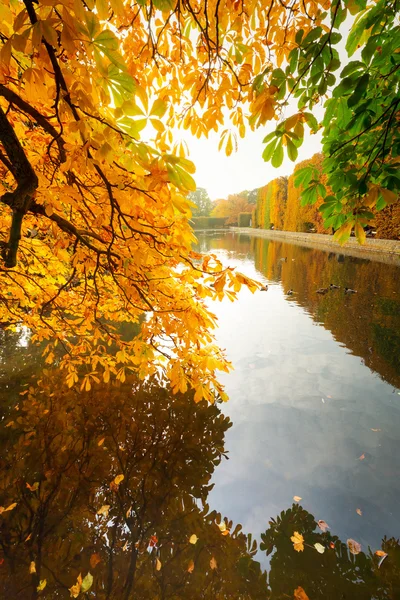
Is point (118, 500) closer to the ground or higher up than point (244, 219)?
closer to the ground

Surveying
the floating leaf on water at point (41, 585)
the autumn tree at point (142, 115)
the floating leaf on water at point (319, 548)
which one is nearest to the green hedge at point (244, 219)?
the autumn tree at point (142, 115)

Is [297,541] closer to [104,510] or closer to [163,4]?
[104,510]

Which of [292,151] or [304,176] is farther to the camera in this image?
[304,176]

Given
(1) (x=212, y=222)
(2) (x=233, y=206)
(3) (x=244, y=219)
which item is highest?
(2) (x=233, y=206)

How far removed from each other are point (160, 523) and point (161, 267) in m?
3.15

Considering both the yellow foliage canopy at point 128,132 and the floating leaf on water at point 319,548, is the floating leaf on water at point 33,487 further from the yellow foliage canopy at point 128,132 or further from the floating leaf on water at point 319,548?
the floating leaf on water at point 319,548

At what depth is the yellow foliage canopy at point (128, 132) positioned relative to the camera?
112 centimetres

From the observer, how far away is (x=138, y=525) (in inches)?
123

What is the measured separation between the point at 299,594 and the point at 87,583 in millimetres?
2054

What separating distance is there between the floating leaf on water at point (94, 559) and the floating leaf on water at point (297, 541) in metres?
2.14

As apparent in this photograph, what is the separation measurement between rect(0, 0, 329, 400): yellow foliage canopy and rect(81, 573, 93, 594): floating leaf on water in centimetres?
199

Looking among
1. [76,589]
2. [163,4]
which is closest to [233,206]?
[163,4]

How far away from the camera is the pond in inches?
104

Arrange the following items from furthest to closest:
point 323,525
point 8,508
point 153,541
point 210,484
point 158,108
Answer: point 210,484, point 8,508, point 323,525, point 153,541, point 158,108
